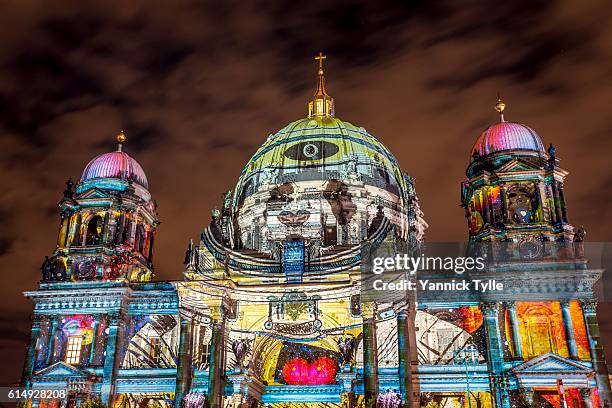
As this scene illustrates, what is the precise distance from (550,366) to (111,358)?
26068 millimetres

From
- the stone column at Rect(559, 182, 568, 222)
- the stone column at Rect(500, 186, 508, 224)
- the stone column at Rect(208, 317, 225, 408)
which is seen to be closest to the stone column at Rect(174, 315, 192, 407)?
the stone column at Rect(208, 317, 225, 408)

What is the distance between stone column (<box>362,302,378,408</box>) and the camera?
3647cm

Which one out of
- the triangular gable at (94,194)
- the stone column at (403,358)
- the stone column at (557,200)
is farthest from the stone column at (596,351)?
the triangular gable at (94,194)

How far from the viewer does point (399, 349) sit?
123 ft

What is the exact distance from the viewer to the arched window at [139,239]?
48094 mm

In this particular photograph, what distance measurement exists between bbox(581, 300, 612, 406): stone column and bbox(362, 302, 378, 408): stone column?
12058 mm

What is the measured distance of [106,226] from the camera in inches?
1817

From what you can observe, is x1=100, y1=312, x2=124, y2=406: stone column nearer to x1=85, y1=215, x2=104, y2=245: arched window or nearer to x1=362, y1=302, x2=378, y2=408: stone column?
x1=85, y1=215, x2=104, y2=245: arched window

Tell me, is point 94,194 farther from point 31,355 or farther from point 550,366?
point 550,366

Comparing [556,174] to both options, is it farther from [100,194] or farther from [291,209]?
[100,194]

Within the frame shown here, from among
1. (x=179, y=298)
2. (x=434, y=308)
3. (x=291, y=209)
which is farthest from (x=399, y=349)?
(x=291, y=209)

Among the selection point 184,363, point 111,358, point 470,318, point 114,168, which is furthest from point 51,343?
point 470,318

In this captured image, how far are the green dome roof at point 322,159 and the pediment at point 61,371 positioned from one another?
22060 mm

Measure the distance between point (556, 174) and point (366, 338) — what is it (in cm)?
1648
